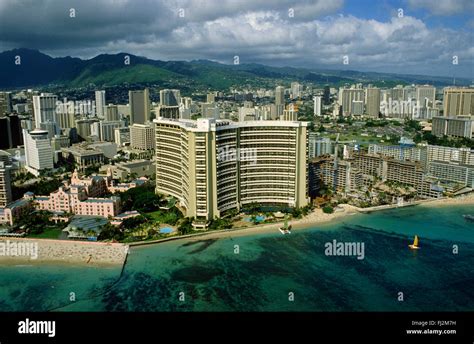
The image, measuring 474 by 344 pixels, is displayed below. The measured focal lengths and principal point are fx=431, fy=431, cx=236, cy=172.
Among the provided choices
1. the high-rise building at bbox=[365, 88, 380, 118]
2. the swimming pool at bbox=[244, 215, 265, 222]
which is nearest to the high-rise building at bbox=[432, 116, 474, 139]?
the high-rise building at bbox=[365, 88, 380, 118]

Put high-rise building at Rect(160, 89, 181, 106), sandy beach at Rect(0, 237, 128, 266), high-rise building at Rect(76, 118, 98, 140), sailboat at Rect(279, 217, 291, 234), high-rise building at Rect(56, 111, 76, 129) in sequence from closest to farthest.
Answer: sandy beach at Rect(0, 237, 128, 266), sailboat at Rect(279, 217, 291, 234), high-rise building at Rect(76, 118, 98, 140), high-rise building at Rect(56, 111, 76, 129), high-rise building at Rect(160, 89, 181, 106)

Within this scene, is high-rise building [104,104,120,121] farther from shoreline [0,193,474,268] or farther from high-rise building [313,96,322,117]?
shoreline [0,193,474,268]

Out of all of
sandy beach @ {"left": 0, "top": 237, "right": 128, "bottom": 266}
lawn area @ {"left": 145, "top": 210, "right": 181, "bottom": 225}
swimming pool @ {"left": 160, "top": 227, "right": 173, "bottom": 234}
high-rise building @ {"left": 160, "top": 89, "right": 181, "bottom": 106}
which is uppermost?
high-rise building @ {"left": 160, "top": 89, "right": 181, "bottom": 106}

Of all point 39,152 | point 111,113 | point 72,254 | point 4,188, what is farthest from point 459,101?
point 72,254

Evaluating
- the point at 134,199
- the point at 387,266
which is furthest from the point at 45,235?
the point at 387,266

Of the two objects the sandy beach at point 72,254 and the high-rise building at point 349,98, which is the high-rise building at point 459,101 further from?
the sandy beach at point 72,254

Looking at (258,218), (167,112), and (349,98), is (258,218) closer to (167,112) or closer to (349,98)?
(167,112)
